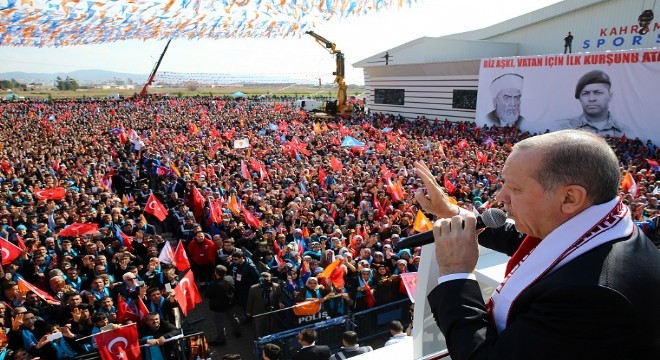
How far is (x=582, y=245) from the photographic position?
114 cm

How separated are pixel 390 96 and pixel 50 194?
102ft

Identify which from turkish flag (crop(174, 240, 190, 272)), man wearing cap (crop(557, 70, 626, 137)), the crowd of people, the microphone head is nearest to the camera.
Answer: the microphone head

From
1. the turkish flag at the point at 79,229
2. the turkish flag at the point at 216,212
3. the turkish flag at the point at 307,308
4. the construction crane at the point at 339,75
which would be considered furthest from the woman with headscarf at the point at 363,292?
the construction crane at the point at 339,75

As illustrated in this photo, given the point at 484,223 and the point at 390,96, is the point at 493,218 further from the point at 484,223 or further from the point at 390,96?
the point at 390,96

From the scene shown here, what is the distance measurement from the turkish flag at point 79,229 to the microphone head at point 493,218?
9376mm

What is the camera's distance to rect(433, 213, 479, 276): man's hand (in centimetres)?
137

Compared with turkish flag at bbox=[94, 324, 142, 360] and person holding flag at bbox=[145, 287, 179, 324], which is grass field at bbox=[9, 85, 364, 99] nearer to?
person holding flag at bbox=[145, 287, 179, 324]

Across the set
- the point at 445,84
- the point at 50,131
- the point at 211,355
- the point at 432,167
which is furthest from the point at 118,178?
the point at 445,84

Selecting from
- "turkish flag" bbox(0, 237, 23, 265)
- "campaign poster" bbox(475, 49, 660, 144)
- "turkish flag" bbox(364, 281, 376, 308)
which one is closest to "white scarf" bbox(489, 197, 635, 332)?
"turkish flag" bbox(364, 281, 376, 308)

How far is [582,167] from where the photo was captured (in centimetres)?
122

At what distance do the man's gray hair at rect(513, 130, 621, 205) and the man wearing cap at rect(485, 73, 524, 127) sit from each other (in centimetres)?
2695

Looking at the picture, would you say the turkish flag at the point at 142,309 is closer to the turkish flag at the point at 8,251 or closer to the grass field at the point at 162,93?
the turkish flag at the point at 8,251

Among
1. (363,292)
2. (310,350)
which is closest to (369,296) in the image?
(363,292)

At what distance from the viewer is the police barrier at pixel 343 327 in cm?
642
